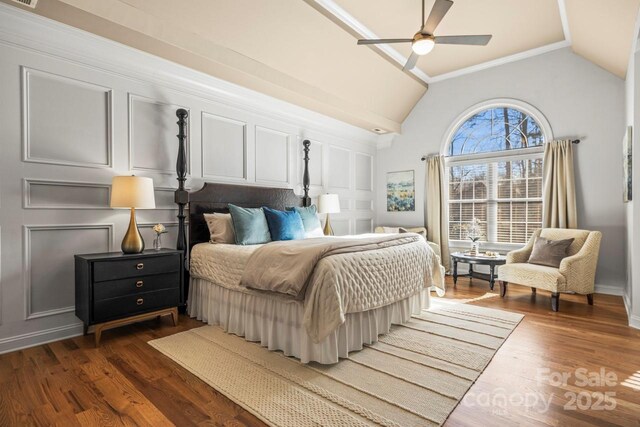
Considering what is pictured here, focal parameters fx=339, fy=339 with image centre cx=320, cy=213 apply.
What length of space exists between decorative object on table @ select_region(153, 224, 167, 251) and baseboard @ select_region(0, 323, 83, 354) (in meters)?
0.93

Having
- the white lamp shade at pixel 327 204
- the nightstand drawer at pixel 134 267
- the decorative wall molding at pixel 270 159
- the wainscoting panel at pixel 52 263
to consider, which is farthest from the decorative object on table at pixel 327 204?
the wainscoting panel at pixel 52 263

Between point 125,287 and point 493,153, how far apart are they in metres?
5.41

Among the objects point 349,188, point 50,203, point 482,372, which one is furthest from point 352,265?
point 349,188

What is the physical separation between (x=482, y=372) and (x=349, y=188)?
4342 mm

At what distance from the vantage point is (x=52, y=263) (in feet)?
9.59

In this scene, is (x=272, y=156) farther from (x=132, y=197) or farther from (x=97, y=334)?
(x=97, y=334)

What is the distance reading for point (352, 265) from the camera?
2506 millimetres

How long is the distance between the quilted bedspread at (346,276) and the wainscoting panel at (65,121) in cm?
134

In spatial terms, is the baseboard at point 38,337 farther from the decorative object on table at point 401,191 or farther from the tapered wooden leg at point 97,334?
the decorative object on table at point 401,191

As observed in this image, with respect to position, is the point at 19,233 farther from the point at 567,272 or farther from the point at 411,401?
the point at 567,272

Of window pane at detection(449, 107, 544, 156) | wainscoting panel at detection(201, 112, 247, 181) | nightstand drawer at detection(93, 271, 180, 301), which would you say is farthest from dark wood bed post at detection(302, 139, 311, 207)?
window pane at detection(449, 107, 544, 156)

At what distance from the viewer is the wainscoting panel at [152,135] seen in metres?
3.42

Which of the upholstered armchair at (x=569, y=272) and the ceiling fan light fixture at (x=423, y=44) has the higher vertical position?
the ceiling fan light fixture at (x=423, y=44)

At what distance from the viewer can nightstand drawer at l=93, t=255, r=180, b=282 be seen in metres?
2.73
